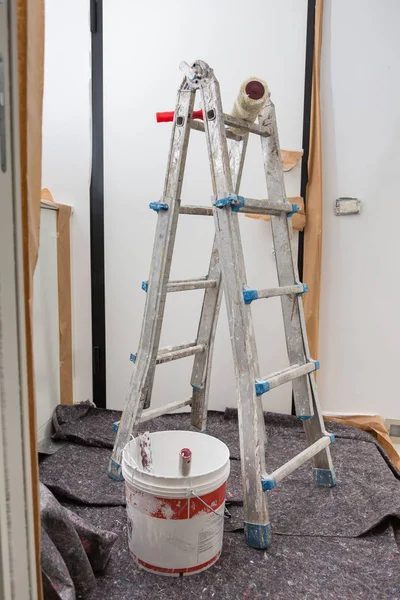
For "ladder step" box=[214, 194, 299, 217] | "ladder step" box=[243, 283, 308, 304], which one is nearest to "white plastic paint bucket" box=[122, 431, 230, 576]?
"ladder step" box=[243, 283, 308, 304]

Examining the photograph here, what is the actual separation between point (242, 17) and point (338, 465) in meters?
1.96

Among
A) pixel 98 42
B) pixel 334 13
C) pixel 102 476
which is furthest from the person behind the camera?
pixel 98 42

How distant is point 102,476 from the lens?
167cm

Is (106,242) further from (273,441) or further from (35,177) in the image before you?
(35,177)

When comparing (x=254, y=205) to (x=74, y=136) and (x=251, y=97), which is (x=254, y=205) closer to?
(x=251, y=97)

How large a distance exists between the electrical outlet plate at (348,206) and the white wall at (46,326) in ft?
4.31

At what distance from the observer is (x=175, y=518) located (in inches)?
45.3

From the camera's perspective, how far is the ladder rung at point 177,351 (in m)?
1.69

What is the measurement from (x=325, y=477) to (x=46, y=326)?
4.35 ft

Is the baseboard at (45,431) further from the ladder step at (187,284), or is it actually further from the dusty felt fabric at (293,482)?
the ladder step at (187,284)

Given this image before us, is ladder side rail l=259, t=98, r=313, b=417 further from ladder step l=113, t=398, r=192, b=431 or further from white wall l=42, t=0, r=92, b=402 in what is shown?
white wall l=42, t=0, r=92, b=402

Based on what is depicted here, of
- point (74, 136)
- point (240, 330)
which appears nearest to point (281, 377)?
point (240, 330)

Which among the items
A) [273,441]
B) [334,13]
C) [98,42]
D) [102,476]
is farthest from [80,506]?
[334,13]

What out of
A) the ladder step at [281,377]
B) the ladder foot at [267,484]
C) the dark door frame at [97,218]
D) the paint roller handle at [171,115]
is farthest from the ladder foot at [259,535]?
the paint roller handle at [171,115]
